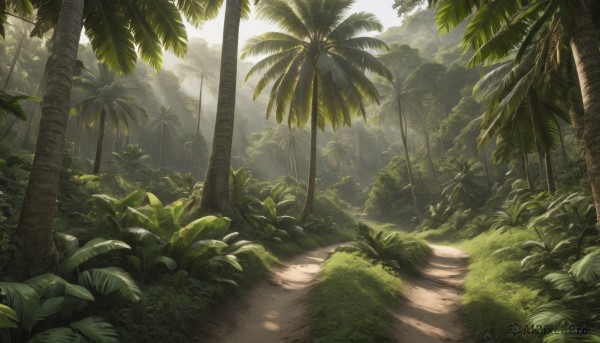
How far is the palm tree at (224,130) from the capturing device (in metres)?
10.1

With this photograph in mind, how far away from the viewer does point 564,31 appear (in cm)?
518

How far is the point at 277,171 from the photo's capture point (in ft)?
179

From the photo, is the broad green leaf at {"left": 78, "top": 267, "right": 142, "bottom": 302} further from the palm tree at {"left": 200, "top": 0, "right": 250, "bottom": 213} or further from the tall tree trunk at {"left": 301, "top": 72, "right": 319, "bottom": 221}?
the tall tree trunk at {"left": 301, "top": 72, "right": 319, "bottom": 221}

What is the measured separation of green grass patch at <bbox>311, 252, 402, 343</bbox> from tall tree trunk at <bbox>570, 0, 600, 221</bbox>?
355 cm

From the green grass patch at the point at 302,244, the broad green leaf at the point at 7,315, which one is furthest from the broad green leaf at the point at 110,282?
the green grass patch at the point at 302,244

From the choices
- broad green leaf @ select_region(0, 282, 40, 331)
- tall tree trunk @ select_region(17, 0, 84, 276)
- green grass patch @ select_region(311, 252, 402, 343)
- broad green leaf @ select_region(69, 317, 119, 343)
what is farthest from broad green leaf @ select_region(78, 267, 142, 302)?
green grass patch @ select_region(311, 252, 402, 343)

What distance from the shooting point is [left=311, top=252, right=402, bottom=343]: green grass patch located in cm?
479

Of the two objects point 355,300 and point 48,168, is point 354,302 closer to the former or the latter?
point 355,300

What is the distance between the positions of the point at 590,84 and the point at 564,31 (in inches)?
44.3

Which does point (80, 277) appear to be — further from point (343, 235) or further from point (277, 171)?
point (277, 171)

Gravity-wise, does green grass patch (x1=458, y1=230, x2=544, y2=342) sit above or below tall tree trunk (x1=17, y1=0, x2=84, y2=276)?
below

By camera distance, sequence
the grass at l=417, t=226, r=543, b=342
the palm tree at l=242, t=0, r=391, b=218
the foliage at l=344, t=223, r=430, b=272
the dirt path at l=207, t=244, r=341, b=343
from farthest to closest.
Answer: the palm tree at l=242, t=0, r=391, b=218 → the foliage at l=344, t=223, r=430, b=272 → the dirt path at l=207, t=244, r=341, b=343 → the grass at l=417, t=226, r=543, b=342

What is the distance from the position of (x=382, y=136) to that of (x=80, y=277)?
6770 cm

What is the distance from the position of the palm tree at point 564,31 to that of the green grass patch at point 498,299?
1.87 meters
